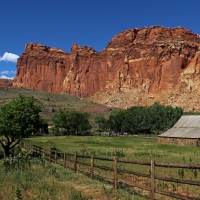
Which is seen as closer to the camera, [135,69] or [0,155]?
[0,155]

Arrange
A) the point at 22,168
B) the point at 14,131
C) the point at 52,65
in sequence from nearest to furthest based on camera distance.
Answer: the point at 22,168 < the point at 14,131 < the point at 52,65

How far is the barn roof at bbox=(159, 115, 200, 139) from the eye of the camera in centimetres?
4126

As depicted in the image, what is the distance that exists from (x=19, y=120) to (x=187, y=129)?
29187 mm

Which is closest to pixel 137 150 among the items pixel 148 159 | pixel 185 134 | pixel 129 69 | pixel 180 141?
pixel 148 159

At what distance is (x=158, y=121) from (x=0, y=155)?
5563 cm

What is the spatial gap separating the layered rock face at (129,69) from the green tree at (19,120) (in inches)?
3442

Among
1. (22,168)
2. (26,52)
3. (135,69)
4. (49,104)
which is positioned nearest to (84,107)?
(49,104)

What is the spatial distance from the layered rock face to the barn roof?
192ft

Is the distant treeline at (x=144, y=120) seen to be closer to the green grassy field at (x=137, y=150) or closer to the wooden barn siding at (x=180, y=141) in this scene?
the wooden barn siding at (x=180, y=141)

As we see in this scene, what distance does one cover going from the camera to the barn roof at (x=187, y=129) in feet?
135

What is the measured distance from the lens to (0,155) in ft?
75.6

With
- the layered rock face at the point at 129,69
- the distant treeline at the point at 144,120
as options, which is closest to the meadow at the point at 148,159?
the distant treeline at the point at 144,120

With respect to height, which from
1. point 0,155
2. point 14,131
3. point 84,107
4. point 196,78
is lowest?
point 0,155

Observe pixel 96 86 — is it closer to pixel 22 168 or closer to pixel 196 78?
pixel 196 78
